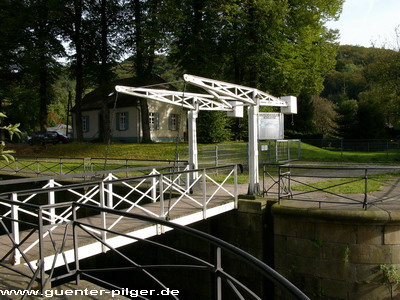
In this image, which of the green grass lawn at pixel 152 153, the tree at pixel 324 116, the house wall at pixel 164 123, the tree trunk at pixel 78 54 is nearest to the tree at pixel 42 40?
the tree trunk at pixel 78 54

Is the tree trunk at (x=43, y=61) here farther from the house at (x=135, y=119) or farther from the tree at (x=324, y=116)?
the tree at (x=324, y=116)

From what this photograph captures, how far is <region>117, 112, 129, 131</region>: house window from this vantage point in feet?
117

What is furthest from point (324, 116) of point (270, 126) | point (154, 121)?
point (270, 126)

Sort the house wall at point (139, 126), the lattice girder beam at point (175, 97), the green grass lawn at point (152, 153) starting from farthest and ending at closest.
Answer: the house wall at point (139, 126), the green grass lawn at point (152, 153), the lattice girder beam at point (175, 97)

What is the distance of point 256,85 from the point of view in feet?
93.8

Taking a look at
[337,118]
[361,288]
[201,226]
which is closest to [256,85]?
[337,118]

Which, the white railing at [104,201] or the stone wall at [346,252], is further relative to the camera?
the stone wall at [346,252]

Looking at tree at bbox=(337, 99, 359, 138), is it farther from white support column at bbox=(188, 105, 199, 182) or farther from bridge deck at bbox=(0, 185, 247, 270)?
bridge deck at bbox=(0, 185, 247, 270)

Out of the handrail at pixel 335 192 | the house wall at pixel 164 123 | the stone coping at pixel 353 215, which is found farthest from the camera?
the house wall at pixel 164 123

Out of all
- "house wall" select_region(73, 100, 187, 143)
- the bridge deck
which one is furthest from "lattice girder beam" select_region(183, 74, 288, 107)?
"house wall" select_region(73, 100, 187, 143)

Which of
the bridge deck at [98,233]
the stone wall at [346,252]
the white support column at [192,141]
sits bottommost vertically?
the stone wall at [346,252]

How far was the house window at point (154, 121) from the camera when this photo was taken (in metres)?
35.2

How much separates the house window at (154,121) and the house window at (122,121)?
8.10 feet

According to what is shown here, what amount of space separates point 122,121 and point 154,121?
3.36 m
